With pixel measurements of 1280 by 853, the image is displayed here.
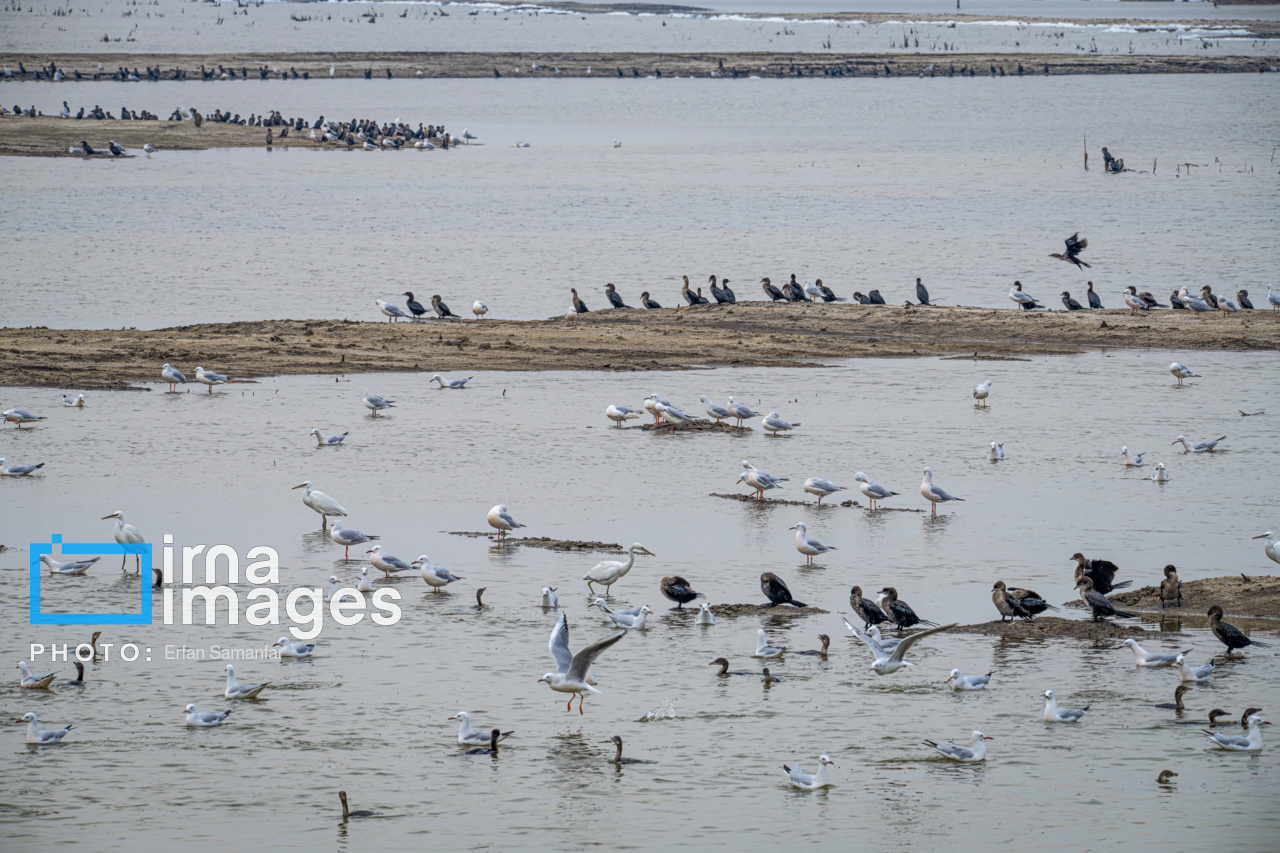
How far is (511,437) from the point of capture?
2300cm

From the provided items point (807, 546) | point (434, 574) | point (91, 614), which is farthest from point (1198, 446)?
point (91, 614)

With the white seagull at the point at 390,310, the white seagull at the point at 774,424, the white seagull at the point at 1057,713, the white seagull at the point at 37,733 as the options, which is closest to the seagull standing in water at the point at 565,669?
the white seagull at the point at 1057,713

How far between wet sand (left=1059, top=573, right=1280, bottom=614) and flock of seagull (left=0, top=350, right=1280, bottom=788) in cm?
17

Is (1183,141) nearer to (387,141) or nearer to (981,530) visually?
(387,141)

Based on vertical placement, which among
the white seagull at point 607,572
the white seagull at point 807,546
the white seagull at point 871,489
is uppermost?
the white seagull at point 871,489

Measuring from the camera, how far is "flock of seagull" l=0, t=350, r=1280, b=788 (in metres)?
12.1

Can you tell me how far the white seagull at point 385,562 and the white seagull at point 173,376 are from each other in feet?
32.9

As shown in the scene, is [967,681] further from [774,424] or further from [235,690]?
[774,424]

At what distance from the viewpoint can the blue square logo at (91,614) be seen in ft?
49.1

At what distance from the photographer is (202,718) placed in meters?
12.5

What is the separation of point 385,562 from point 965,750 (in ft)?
22.2

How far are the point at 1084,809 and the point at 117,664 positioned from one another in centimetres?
842

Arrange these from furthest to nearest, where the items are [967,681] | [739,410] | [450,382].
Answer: [450,382] < [739,410] < [967,681]

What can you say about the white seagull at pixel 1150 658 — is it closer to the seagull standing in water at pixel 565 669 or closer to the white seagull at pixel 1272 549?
the white seagull at pixel 1272 549
